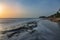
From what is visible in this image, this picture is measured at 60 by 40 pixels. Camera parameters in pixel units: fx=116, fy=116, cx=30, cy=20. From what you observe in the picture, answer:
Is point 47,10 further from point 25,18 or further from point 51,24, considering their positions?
point 25,18

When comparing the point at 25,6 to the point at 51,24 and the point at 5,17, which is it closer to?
the point at 5,17

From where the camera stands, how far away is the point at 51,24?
1364mm

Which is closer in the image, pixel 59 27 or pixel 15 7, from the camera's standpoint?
pixel 59 27

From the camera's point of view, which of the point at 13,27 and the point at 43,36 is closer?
the point at 43,36

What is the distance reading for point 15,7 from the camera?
1.46 m

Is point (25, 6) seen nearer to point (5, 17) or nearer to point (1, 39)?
point (5, 17)

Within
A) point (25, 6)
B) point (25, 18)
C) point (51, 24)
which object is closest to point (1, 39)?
point (25, 18)

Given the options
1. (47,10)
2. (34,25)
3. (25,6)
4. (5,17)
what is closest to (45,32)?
(34,25)

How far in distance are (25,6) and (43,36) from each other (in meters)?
0.43

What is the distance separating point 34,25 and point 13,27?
0.27 metres

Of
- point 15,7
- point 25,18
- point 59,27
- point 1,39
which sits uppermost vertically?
point 15,7

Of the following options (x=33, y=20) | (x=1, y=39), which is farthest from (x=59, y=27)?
(x=1, y=39)

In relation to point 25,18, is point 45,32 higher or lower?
lower

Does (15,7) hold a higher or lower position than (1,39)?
higher
